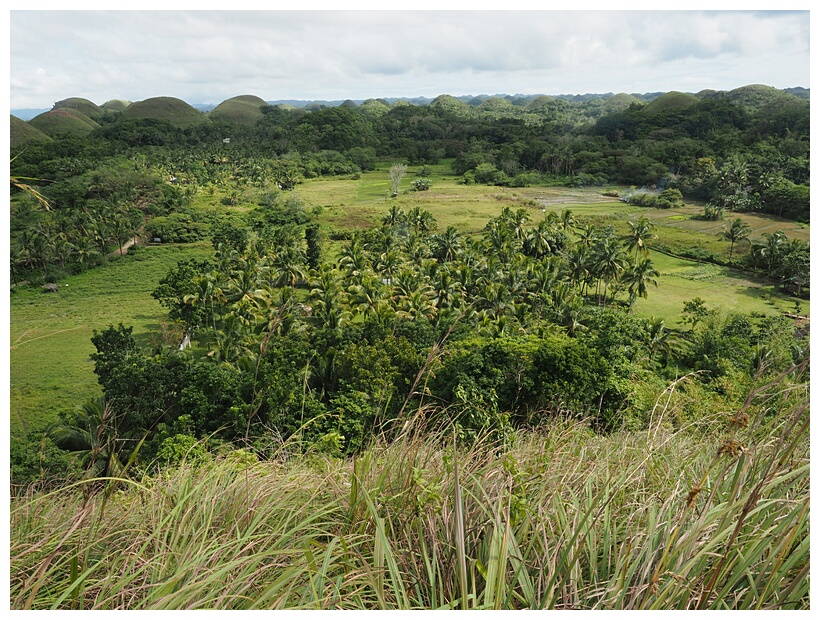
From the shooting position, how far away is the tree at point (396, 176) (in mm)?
45481

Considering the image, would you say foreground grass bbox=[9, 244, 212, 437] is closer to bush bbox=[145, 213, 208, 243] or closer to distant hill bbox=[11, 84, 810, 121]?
bush bbox=[145, 213, 208, 243]

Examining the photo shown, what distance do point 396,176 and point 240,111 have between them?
39411 mm

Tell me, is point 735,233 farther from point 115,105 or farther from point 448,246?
point 115,105

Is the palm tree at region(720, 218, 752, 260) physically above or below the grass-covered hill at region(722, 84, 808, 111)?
below

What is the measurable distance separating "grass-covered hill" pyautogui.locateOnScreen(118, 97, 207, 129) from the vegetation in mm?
571

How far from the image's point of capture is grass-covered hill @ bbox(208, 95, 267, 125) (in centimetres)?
7494

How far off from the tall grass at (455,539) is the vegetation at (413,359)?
12 millimetres

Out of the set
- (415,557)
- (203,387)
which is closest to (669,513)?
(415,557)

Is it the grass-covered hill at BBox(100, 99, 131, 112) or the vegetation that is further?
the grass-covered hill at BBox(100, 99, 131, 112)

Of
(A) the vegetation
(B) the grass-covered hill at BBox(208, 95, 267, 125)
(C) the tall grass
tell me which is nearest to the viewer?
(C) the tall grass

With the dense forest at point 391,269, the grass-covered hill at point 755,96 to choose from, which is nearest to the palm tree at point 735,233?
the dense forest at point 391,269

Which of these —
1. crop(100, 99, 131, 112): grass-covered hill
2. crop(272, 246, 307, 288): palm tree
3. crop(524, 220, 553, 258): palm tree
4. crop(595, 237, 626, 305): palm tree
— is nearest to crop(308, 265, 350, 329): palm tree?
crop(272, 246, 307, 288): palm tree

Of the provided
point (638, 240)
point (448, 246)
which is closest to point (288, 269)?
point (448, 246)
